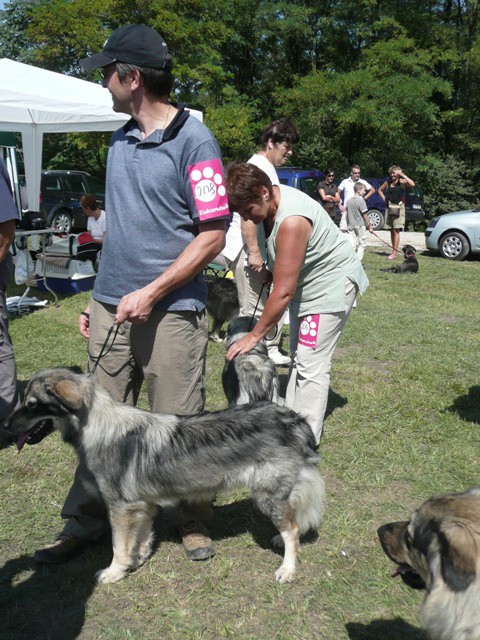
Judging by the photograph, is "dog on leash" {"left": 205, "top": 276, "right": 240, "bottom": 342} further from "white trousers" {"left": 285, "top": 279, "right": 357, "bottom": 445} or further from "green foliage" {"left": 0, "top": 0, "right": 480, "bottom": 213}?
"green foliage" {"left": 0, "top": 0, "right": 480, "bottom": 213}

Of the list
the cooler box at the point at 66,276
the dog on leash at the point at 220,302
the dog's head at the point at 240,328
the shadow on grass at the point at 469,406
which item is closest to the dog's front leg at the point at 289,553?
the dog's head at the point at 240,328

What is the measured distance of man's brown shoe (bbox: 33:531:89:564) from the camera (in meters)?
2.94

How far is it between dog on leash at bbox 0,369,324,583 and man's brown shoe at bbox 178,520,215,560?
0.22 meters

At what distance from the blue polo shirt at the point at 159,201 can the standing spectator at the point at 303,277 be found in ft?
2.11

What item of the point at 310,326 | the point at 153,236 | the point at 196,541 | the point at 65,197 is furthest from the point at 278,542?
the point at 65,197

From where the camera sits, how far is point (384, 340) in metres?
7.06

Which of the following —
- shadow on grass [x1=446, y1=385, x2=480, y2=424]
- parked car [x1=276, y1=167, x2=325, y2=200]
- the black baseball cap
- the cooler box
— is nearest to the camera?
the black baseball cap

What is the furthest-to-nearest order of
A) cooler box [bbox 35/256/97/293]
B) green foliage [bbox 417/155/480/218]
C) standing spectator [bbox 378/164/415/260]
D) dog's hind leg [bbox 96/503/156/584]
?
green foliage [bbox 417/155/480/218], standing spectator [bbox 378/164/415/260], cooler box [bbox 35/256/97/293], dog's hind leg [bbox 96/503/156/584]

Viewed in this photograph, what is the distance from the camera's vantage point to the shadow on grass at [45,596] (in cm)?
255

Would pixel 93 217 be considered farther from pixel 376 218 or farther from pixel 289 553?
pixel 376 218

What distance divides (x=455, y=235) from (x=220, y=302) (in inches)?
365

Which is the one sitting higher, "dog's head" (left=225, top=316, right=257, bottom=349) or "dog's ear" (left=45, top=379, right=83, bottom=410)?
"dog's ear" (left=45, top=379, right=83, bottom=410)

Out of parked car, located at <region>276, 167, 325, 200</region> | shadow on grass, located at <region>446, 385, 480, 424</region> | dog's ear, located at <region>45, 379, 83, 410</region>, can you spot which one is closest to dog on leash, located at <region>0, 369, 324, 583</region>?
dog's ear, located at <region>45, 379, 83, 410</region>

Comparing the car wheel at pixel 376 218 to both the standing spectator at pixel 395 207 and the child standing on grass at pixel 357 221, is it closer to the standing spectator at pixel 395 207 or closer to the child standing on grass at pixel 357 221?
the standing spectator at pixel 395 207
